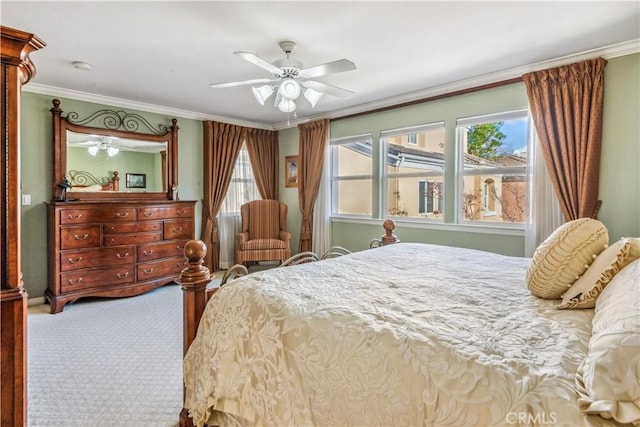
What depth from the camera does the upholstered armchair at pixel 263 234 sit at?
4.92 metres

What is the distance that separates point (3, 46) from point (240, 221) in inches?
175

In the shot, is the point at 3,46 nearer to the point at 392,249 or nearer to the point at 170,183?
the point at 392,249

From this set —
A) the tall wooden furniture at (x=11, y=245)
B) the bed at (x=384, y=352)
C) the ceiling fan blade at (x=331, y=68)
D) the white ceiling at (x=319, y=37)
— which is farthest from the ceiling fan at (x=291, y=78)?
the bed at (x=384, y=352)

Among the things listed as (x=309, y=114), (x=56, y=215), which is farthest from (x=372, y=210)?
(x=56, y=215)

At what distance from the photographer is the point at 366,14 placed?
2.28 m

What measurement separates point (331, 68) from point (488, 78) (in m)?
2.01

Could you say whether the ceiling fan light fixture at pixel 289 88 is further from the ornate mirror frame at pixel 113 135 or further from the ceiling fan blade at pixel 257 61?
the ornate mirror frame at pixel 113 135

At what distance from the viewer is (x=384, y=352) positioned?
102cm

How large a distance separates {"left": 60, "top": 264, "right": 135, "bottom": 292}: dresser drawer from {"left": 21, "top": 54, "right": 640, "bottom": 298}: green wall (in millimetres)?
606

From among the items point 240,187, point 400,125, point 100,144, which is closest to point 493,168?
point 400,125

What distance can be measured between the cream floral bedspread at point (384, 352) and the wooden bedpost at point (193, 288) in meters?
0.10

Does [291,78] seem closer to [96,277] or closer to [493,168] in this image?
[493,168]

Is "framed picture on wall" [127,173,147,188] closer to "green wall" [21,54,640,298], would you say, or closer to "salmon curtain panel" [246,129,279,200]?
"green wall" [21,54,640,298]

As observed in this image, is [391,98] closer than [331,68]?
No
